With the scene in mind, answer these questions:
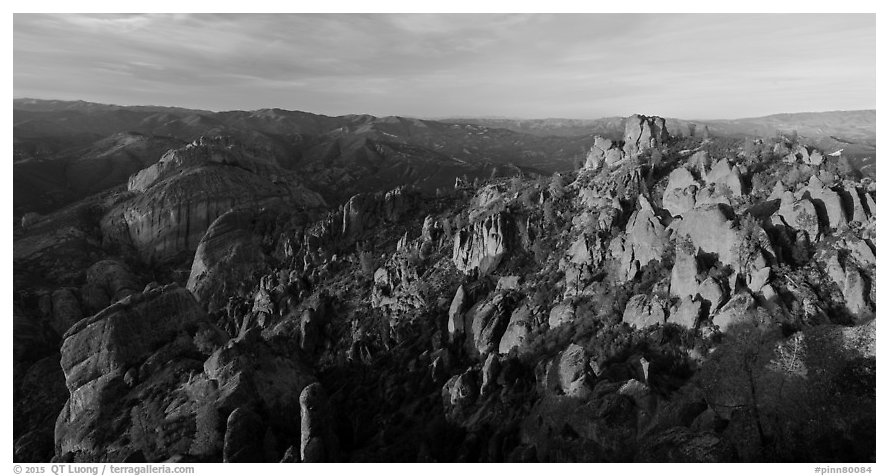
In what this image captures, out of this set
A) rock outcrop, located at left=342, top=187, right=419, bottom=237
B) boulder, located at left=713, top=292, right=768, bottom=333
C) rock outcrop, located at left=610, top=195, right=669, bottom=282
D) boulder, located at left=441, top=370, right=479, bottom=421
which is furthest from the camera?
rock outcrop, located at left=342, top=187, right=419, bottom=237

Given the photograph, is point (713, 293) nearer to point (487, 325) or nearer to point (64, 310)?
point (487, 325)

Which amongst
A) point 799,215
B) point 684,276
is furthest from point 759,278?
point 799,215

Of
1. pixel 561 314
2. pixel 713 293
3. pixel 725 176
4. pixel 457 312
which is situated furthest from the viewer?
pixel 457 312

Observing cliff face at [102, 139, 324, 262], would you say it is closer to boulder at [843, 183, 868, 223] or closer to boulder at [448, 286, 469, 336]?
boulder at [448, 286, 469, 336]

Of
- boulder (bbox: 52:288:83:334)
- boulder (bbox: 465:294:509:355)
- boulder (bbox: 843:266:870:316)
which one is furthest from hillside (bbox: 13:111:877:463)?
boulder (bbox: 52:288:83:334)

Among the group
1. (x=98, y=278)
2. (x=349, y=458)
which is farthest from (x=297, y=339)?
(x=98, y=278)

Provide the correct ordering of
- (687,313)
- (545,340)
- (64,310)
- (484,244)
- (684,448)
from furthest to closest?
(64,310), (484,244), (545,340), (687,313), (684,448)

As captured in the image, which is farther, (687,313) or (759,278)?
(687,313)

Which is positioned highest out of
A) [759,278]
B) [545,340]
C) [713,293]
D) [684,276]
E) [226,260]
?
[759,278]
